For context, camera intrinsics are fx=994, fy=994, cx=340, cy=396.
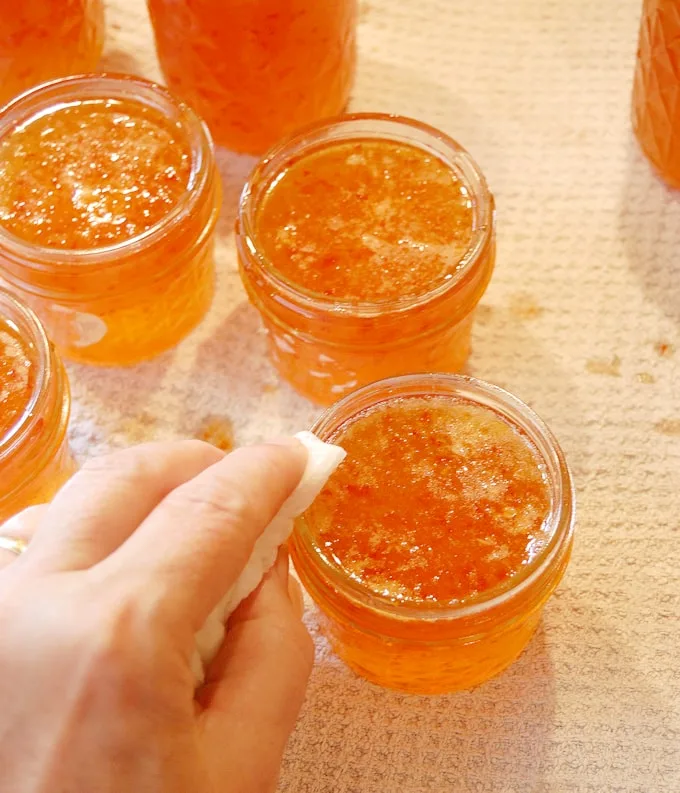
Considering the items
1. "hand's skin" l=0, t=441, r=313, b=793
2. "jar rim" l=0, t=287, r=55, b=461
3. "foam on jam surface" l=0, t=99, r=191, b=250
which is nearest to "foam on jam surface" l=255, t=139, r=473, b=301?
"foam on jam surface" l=0, t=99, r=191, b=250

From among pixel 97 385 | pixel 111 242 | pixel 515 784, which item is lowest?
pixel 515 784

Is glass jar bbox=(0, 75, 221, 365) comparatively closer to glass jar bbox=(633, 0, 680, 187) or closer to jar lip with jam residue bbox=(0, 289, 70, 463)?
jar lip with jam residue bbox=(0, 289, 70, 463)

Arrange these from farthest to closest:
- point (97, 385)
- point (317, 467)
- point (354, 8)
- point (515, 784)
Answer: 1. point (354, 8)
2. point (97, 385)
3. point (515, 784)
4. point (317, 467)

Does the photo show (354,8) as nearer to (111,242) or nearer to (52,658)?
(111,242)

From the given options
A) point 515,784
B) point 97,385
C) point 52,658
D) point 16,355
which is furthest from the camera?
point 97,385

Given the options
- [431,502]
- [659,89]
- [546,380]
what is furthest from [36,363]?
[659,89]

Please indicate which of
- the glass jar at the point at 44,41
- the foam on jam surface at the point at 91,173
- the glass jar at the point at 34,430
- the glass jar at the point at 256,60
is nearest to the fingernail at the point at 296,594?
the glass jar at the point at 34,430

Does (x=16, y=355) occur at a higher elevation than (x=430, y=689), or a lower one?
higher

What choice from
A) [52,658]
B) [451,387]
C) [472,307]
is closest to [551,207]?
[472,307]
